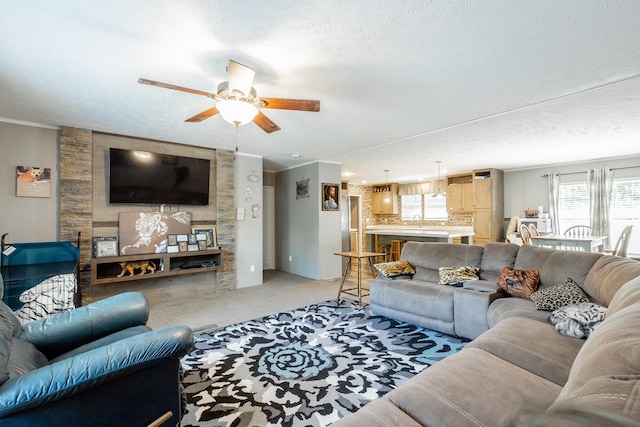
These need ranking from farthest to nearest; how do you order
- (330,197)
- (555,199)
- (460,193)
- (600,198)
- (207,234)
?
(460,193) → (555,199) → (330,197) → (600,198) → (207,234)

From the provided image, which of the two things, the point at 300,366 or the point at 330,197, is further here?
the point at 330,197

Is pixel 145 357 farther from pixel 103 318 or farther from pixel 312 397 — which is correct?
pixel 312 397

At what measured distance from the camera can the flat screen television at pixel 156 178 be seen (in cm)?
410

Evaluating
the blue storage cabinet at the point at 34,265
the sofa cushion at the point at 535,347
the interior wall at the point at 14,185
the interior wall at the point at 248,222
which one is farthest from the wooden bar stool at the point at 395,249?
the interior wall at the point at 14,185

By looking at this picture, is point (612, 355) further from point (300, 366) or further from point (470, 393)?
point (300, 366)

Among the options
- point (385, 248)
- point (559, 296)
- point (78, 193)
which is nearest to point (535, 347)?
point (559, 296)

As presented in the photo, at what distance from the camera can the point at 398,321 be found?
3439 millimetres

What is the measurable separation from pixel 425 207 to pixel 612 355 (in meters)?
9.02

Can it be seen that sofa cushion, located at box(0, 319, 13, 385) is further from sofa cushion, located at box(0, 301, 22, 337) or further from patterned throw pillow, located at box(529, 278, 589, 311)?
patterned throw pillow, located at box(529, 278, 589, 311)

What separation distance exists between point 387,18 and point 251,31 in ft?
2.84

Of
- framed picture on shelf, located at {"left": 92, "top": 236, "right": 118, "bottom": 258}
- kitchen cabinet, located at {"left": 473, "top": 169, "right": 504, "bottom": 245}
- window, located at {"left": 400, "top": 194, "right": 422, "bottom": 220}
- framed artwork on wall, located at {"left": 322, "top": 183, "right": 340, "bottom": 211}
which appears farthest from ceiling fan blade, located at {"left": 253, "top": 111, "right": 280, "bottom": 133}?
window, located at {"left": 400, "top": 194, "right": 422, "bottom": 220}

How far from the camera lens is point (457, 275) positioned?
331cm

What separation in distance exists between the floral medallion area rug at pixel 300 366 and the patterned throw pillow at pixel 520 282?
699 mm

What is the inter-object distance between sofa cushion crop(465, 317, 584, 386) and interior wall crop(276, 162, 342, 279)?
4123mm
